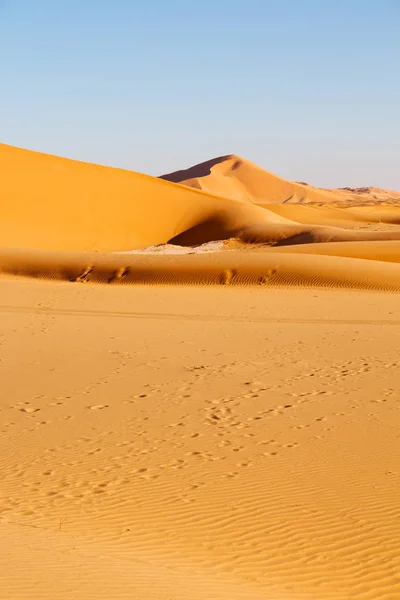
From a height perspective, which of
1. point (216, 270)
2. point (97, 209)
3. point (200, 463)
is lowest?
point (200, 463)

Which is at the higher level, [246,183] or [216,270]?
[246,183]

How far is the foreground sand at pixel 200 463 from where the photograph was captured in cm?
495

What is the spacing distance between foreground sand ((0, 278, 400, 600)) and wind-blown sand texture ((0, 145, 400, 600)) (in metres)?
0.02

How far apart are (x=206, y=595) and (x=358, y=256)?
25.1 metres

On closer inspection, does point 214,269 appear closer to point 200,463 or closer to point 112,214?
point 200,463

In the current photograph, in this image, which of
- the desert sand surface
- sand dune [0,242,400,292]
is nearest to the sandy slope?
sand dune [0,242,400,292]

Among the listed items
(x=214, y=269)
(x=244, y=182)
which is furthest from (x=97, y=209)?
(x=244, y=182)

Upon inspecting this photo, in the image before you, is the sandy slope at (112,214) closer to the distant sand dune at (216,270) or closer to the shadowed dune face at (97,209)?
the shadowed dune face at (97,209)

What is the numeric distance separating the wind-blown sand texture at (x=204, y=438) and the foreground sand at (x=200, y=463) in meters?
0.02

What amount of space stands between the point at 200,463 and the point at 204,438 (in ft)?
2.79

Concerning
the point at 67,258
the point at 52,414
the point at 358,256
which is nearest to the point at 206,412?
the point at 52,414

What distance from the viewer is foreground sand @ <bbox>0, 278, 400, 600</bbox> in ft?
16.2

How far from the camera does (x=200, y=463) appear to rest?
7516mm

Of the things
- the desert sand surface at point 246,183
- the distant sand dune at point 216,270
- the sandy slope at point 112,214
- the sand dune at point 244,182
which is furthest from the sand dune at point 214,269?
the sand dune at point 244,182
